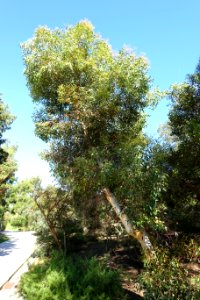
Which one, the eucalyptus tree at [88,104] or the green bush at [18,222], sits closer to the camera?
the eucalyptus tree at [88,104]

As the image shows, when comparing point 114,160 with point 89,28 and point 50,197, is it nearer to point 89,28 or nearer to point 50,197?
point 89,28

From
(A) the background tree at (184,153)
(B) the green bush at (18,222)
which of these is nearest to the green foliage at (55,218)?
(A) the background tree at (184,153)

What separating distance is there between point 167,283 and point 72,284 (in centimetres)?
284

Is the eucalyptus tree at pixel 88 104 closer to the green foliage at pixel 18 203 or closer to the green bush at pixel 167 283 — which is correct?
the green bush at pixel 167 283

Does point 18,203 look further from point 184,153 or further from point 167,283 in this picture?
point 167,283

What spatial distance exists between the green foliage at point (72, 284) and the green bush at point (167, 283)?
3.54ft

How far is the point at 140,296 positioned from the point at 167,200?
5067mm

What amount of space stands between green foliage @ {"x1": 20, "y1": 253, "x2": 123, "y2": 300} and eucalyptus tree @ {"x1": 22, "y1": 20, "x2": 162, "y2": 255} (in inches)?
87.3

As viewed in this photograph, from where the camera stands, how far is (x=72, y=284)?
8.83 m

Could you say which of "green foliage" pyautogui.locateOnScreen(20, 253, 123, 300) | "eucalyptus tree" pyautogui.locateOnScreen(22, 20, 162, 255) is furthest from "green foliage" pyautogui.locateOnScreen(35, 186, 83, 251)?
"green foliage" pyautogui.locateOnScreen(20, 253, 123, 300)

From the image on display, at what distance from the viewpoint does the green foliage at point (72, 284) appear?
322 inches

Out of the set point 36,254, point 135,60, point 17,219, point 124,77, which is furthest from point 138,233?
point 17,219

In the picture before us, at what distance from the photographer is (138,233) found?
10.5 m

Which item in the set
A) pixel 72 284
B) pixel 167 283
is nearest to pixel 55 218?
pixel 72 284
